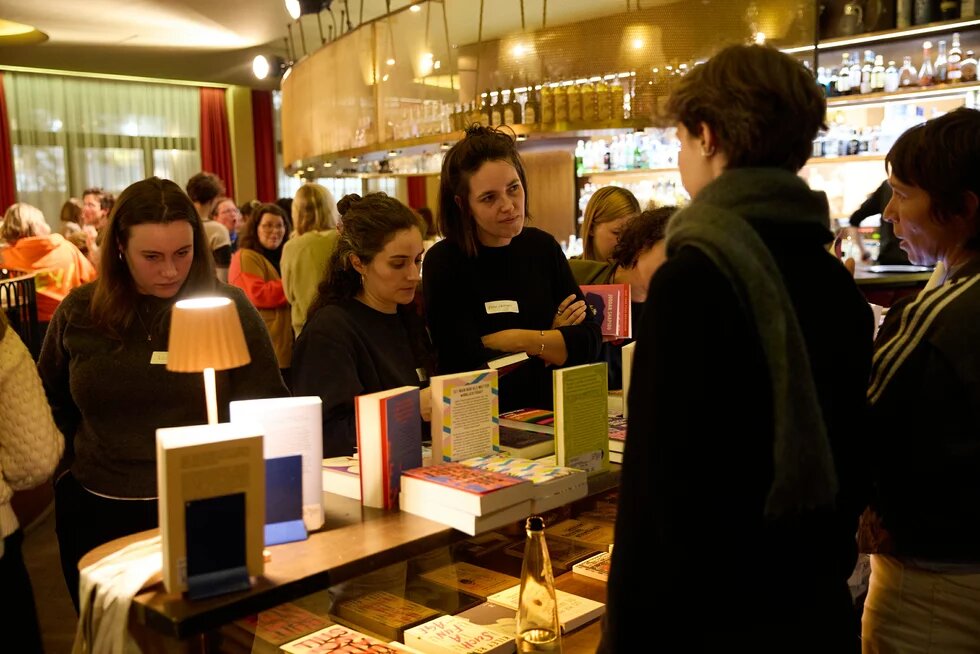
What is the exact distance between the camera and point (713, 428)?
45.2 inches

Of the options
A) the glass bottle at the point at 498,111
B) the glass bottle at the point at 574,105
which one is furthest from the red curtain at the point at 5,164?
the glass bottle at the point at 574,105

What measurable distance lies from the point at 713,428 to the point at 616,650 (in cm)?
34

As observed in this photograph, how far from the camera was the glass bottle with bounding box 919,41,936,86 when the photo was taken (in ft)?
19.7

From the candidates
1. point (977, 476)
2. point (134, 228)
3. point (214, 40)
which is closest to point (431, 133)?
point (134, 228)

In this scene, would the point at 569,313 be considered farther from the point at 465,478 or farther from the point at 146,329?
the point at 146,329

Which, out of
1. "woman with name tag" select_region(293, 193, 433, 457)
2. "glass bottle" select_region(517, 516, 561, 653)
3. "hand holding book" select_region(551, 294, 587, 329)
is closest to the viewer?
"glass bottle" select_region(517, 516, 561, 653)

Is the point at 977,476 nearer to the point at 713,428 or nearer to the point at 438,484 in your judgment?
the point at 713,428

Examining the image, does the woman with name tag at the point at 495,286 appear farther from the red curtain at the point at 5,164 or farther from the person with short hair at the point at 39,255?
the red curtain at the point at 5,164

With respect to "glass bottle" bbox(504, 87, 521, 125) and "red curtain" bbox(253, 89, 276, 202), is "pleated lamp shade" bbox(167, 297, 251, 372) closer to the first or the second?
"glass bottle" bbox(504, 87, 521, 125)

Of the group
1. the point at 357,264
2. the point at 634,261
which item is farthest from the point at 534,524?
the point at 634,261

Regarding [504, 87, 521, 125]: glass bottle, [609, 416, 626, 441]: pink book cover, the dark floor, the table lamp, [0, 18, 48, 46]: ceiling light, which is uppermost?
[0, 18, 48, 46]: ceiling light

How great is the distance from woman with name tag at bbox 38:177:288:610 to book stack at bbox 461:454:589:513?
29.8 inches

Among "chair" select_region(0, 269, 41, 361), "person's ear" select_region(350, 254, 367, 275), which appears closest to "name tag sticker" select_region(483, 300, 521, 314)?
"person's ear" select_region(350, 254, 367, 275)

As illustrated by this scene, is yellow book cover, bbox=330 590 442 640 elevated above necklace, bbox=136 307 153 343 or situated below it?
below
